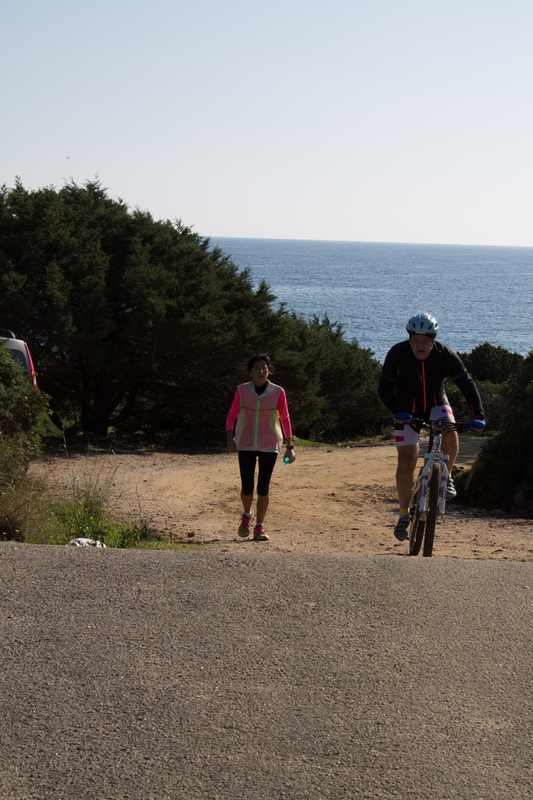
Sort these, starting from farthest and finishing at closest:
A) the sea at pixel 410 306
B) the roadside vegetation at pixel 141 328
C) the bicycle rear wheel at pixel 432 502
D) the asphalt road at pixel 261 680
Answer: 1. the sea at pixel 410 306
2. the roadside vegetation at pixel 141 328
3. the bicycle rear wheel at pixel 432 502
4. the asphalt road at pixel 261 680

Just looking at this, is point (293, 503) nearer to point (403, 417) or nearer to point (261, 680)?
point (403, 417)

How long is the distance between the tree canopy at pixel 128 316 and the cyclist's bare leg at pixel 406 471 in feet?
32.8

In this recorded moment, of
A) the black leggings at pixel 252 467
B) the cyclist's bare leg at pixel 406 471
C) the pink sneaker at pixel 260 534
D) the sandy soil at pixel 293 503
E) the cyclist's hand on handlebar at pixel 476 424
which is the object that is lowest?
the sandy soil at pixel 293 503

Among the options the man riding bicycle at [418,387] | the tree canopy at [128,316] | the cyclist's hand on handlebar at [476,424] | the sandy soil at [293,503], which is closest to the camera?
the cyclist's hand on handlebar at [476,424]

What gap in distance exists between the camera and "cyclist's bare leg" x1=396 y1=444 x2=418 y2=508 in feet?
20.0

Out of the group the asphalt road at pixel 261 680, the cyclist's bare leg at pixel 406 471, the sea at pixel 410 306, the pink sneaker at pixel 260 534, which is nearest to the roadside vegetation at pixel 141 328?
the pink sneaker at pixel 260 534

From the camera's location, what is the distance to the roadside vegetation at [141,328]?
14.5m

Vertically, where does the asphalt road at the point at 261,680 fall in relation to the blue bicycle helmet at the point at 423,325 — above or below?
below

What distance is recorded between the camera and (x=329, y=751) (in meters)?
2.81

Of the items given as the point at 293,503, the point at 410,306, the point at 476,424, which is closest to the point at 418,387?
the point at 476,424

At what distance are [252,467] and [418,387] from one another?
7.45ft

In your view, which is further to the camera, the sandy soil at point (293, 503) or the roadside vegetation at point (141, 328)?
the roadside vegetation at point (141, 328)

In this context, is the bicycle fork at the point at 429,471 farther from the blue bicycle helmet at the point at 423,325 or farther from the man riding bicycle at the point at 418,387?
the blue bicycle helmet at the point at 423,325

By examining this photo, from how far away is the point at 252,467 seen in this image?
25.0 ft
